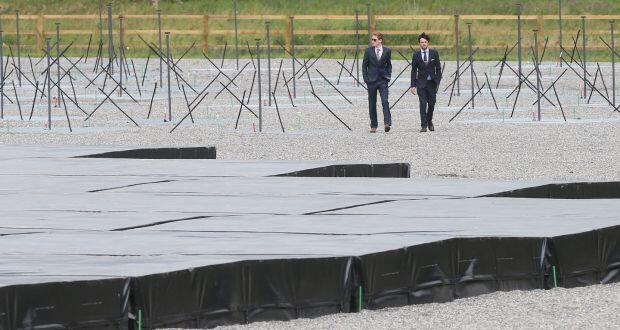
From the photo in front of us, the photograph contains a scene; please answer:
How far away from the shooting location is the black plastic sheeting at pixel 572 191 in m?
14.5

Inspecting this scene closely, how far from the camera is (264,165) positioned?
16.8 m

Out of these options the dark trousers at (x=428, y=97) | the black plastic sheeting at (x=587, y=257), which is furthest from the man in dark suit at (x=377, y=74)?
the black plastic sheeting at (x=587, y=257)

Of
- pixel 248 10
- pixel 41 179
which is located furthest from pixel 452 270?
pixel 248 10

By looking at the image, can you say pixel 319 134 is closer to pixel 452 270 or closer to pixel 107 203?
pixel 107 203

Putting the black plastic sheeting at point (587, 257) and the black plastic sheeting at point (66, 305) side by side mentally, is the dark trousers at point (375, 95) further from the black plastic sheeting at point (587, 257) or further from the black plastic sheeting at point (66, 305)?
the black plastic sheeting at point (66, 305)

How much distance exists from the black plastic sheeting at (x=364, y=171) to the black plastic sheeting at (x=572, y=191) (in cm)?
251

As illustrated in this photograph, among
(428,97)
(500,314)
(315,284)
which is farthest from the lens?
(428,97)

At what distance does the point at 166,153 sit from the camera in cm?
1908

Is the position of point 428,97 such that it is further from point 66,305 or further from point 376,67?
point 66,305

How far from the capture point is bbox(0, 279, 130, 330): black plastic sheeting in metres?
8.84

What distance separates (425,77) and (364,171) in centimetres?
692

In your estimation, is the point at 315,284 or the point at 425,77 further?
the point at 425,77

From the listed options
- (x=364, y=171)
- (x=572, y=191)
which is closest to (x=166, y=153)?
(x=364, y=171)

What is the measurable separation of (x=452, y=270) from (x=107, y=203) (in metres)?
3.81
